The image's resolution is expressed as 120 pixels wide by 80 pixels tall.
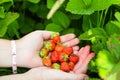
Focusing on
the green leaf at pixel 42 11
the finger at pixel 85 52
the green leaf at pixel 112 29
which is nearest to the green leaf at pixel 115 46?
the green leaf at pixel 112 29

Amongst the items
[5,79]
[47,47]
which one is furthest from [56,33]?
[5,79]

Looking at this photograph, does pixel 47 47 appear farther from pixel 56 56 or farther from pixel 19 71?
pixel 19 71

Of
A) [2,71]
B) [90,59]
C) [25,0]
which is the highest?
[25,0]

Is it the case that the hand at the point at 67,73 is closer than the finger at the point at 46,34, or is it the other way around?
the hand at the point at 67,73

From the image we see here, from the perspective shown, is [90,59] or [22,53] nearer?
[90,59]

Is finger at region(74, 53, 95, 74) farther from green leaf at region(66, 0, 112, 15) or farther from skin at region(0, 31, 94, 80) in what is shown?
green leaf at region(66, 0, 112, 15)

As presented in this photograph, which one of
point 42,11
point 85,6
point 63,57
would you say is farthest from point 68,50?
point 42,11

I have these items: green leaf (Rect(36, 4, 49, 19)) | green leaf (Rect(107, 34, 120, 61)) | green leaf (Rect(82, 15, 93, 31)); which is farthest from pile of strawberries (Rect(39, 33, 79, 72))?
green leaf (Rect(107, 34, 120, 61))

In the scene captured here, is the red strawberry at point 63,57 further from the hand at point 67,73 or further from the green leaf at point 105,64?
the green leaf at point 105,64

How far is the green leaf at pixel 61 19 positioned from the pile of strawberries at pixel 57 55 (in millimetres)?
88

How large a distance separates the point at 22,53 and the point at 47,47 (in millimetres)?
118

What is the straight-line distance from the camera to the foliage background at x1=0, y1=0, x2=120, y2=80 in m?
0.87

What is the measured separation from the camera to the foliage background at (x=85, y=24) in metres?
0.87

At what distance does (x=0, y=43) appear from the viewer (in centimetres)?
136
